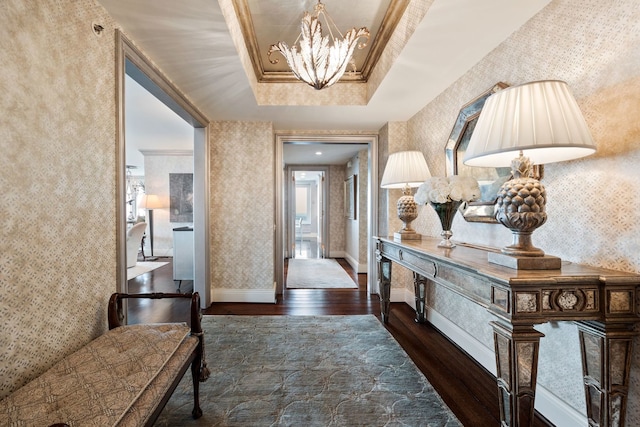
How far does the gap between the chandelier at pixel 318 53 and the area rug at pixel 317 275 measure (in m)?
3.22

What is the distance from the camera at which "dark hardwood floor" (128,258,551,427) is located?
1.74 metres

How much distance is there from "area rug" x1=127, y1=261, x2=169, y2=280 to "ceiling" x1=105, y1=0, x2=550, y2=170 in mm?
3469

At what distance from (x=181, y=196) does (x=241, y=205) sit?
3.64 metres

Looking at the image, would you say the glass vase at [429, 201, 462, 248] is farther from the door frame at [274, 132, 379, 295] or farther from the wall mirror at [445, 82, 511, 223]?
the door frame at [274, 132, 379, 295]

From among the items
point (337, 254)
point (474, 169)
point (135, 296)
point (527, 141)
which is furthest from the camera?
point (337, 254)

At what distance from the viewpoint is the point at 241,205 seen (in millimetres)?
3607

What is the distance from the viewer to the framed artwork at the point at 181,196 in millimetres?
6492

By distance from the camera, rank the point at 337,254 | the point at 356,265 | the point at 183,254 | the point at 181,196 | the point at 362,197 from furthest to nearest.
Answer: the point at 337,254
the point at 181,196
the point at 356,265
the point at 362,197
the point at 183,254

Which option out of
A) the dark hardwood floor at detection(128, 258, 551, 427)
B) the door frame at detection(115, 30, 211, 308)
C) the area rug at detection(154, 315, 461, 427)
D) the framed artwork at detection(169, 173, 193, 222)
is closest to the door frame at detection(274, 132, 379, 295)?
the dark hardwood floor at detection(128, 258, 551, 427)

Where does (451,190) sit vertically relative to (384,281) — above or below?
above

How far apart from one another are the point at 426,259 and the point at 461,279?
39cm

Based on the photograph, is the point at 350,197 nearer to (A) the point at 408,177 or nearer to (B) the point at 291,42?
(A) the point at 408,177

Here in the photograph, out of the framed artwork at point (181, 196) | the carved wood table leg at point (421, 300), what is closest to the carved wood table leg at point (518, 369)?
the carved wood table leg at point (421, 300)

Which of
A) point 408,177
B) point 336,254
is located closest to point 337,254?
point 336,254
